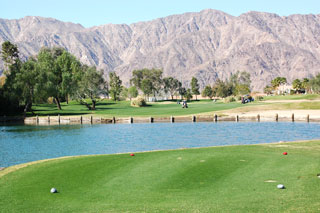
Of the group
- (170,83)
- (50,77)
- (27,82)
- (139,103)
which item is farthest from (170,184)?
(170,83)

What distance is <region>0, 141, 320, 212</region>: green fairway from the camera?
435 inches

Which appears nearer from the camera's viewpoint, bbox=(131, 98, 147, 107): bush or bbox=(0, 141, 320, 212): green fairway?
bbox=(0, 141, 320, 212): green fairway

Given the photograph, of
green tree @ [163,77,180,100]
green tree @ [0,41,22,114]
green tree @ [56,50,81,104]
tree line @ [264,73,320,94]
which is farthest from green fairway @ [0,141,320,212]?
green tree @ [163,77,180,100]

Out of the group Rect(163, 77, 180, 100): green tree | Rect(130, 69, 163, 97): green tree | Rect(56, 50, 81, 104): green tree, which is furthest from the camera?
Rect(130, 69, 163, 97): green tree

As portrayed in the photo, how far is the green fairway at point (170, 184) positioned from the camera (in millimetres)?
11055

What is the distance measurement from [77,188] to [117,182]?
58.5 inches

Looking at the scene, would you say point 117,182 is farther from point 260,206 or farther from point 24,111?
point 24,111

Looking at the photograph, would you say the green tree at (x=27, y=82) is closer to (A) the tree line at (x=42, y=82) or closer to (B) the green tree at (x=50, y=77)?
(A) the tree line at (x=42, y=82)

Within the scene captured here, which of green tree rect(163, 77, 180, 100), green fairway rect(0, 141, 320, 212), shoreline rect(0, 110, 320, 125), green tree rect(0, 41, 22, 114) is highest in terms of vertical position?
green tree rect(163, 77, 180, 100)

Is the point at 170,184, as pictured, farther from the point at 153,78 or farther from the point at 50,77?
the point at 153,78

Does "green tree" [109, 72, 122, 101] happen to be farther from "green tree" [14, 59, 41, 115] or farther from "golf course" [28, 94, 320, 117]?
"green tree" [14, 59, 41, 115]

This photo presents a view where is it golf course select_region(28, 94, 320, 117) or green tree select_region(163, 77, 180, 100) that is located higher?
green tree select_region(163, 77, 180, 100)

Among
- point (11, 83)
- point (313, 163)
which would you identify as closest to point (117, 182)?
point (313, 163)

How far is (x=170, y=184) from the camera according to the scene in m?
13.6
